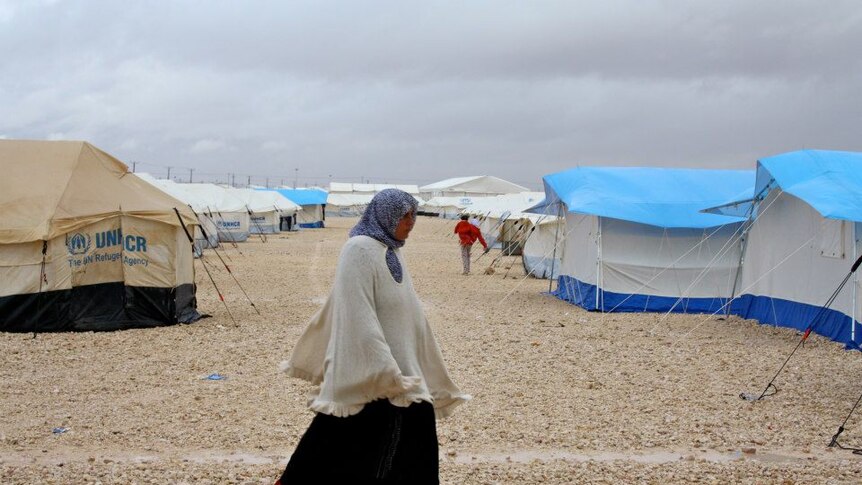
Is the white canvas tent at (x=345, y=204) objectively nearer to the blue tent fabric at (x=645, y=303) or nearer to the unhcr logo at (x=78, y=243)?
the blue tent fabric at (x=645, y=303)

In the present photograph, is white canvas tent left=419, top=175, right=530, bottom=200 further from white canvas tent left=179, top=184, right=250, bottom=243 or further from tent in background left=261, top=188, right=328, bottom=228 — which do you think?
white canvas tent left=179, top=184, right=250, bottom=243

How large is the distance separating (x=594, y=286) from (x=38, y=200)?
990 cm

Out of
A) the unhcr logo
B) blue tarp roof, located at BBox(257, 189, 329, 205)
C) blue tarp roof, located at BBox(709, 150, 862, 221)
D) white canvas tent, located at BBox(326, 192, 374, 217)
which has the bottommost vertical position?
white canvas tent, located at BBox(326, 192, 374, 217)

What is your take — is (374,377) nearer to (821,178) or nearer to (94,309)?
(821,178)

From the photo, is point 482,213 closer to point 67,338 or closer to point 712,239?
point 712,239

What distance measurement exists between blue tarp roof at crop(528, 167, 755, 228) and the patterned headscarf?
1225 centimetres

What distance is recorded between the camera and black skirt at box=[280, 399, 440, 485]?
169 inches

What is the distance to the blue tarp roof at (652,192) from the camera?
16.7m

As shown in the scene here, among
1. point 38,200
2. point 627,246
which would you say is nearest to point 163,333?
point 38,200

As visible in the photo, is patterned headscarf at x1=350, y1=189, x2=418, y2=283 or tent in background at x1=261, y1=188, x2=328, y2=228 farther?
tent in background at x1=261, y1=188, x2=328, y2=228

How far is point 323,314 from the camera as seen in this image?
4570 millimetres

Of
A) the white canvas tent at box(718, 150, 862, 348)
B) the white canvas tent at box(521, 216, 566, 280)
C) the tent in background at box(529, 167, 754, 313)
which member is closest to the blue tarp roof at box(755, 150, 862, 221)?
the white canvas tent at box(718, 150, 862, 348)

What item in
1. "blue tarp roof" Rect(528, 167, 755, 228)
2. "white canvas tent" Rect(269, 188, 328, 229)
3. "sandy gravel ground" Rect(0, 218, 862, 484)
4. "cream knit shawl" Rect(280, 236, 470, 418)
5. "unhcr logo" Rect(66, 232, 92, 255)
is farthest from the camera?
"white canvas tent" Rect(269, 188, 328, 229)

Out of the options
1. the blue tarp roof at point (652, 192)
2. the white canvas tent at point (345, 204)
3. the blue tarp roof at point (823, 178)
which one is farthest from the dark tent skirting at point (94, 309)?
the white canvas tent at point (345, 204)
